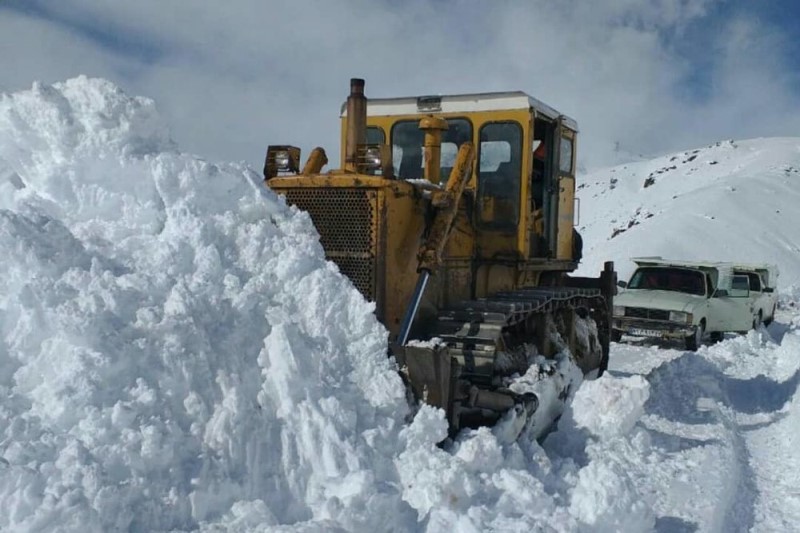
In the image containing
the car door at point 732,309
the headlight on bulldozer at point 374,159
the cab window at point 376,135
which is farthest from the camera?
the car door at point 732,309

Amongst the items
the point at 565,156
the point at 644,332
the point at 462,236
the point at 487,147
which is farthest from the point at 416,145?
the point at 644,332

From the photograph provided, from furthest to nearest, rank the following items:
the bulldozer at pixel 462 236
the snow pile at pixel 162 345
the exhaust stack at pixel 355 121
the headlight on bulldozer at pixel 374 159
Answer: the exhaust stack at pixel 355 121
the headlight on bulldozer at pixel 374 159
the bulldozer at pixel 462 236
the snow pile at pixel 162 345

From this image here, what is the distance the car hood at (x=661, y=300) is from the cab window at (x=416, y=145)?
7684mm

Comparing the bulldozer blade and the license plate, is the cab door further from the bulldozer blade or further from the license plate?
the license plate

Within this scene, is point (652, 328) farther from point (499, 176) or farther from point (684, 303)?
point (499, 176)

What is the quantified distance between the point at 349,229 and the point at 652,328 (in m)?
9.44

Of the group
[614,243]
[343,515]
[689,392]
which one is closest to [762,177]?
[614,243]

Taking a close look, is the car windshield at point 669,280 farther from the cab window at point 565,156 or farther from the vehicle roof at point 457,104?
the vehicle roof at point 457,104

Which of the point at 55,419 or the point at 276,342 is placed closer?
the point at 55,419

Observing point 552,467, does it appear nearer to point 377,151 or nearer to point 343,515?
point 343,515

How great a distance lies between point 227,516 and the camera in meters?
3.81

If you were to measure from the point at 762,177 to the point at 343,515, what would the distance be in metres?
40.8

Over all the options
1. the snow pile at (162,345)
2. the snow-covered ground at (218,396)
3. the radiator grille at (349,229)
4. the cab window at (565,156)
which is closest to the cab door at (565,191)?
the cab window at (565,156)

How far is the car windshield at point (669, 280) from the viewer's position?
15.4 m
